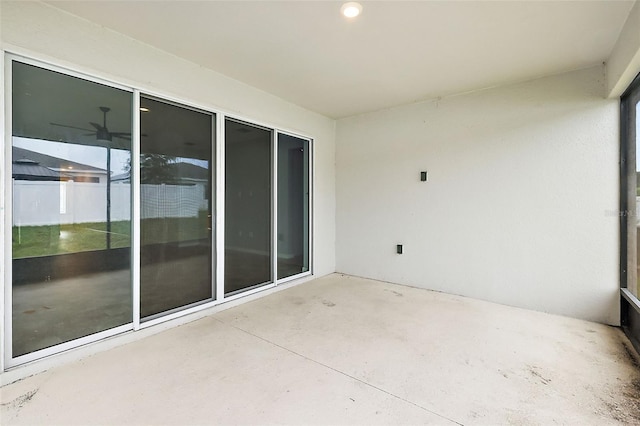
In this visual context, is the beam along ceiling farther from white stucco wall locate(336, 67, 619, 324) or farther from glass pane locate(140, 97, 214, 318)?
glass pane locate(140, 97, 214, 318)

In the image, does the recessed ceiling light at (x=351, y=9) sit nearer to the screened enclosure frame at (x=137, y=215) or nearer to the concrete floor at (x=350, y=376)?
the screened enclosure frame at (x=137, y=215)

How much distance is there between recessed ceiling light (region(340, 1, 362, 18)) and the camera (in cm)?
206

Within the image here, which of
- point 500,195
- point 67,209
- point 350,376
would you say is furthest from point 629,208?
point 67,209

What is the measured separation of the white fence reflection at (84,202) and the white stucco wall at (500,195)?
285cm

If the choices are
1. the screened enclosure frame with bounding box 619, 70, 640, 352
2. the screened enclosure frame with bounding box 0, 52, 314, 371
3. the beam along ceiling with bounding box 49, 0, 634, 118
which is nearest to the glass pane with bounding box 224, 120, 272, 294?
the screened enclosure frame with bounding box 0, 52, 314, 371

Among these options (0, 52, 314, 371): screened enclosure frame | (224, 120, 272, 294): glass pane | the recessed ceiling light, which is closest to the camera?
(0, 52, 314, 371): screened enclosure frame

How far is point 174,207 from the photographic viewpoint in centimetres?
285

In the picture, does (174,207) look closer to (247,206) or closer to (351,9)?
(247,206)

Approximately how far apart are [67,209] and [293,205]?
264 cm

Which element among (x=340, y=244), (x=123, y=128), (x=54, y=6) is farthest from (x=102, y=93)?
(x=340, y=244)

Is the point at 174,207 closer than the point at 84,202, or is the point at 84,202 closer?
the point at 84,202

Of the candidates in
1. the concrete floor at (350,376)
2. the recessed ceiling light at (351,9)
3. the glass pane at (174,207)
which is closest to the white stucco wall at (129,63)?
the glass pane at (174,207)

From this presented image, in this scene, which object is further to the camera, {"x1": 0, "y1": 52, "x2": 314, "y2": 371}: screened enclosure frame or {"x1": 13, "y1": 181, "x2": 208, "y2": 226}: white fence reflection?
{"x1": 13, "y1": 181, "x2": 208, "y2": 226}: white fence reflection

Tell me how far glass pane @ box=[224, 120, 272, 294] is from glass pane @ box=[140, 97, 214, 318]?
9.8 inches
